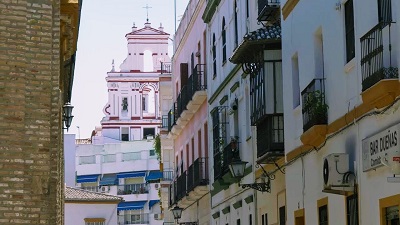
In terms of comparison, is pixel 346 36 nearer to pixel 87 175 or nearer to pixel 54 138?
pixel 54 138

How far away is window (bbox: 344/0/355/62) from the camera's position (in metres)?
17.6

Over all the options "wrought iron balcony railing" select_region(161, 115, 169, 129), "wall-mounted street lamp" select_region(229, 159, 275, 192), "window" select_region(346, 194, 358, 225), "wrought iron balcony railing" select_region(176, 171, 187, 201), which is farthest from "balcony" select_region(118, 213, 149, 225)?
"window" select_region(346, 194, 358, 225)

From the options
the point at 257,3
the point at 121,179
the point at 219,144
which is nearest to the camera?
the point at 257,3

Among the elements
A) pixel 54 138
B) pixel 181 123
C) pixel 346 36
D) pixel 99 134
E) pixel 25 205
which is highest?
pixel 99 134

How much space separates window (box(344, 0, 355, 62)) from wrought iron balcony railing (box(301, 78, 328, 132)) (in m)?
1.50

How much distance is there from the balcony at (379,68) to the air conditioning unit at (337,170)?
1694 millimetres

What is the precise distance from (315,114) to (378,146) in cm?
382

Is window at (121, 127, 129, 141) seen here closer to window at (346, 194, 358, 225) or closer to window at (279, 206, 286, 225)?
window at (279, 206, 286, 225)

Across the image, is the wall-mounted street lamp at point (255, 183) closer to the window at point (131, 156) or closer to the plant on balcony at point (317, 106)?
the plant on balcony at point (317, 106)

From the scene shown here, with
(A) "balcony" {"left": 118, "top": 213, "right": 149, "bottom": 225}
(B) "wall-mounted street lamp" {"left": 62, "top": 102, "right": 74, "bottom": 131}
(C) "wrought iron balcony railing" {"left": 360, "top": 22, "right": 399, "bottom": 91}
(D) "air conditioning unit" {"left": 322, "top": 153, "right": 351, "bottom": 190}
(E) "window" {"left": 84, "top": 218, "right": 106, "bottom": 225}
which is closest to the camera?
(C) "wrought iron balcony railing" {"left": 360, "top": 22, "right": 399, "bottom": 91}

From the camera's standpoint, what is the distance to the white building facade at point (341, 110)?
15164mm

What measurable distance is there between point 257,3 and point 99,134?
86.7 meters

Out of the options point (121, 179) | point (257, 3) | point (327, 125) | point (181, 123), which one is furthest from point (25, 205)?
point (121, 179)

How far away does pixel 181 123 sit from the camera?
1623 inches
